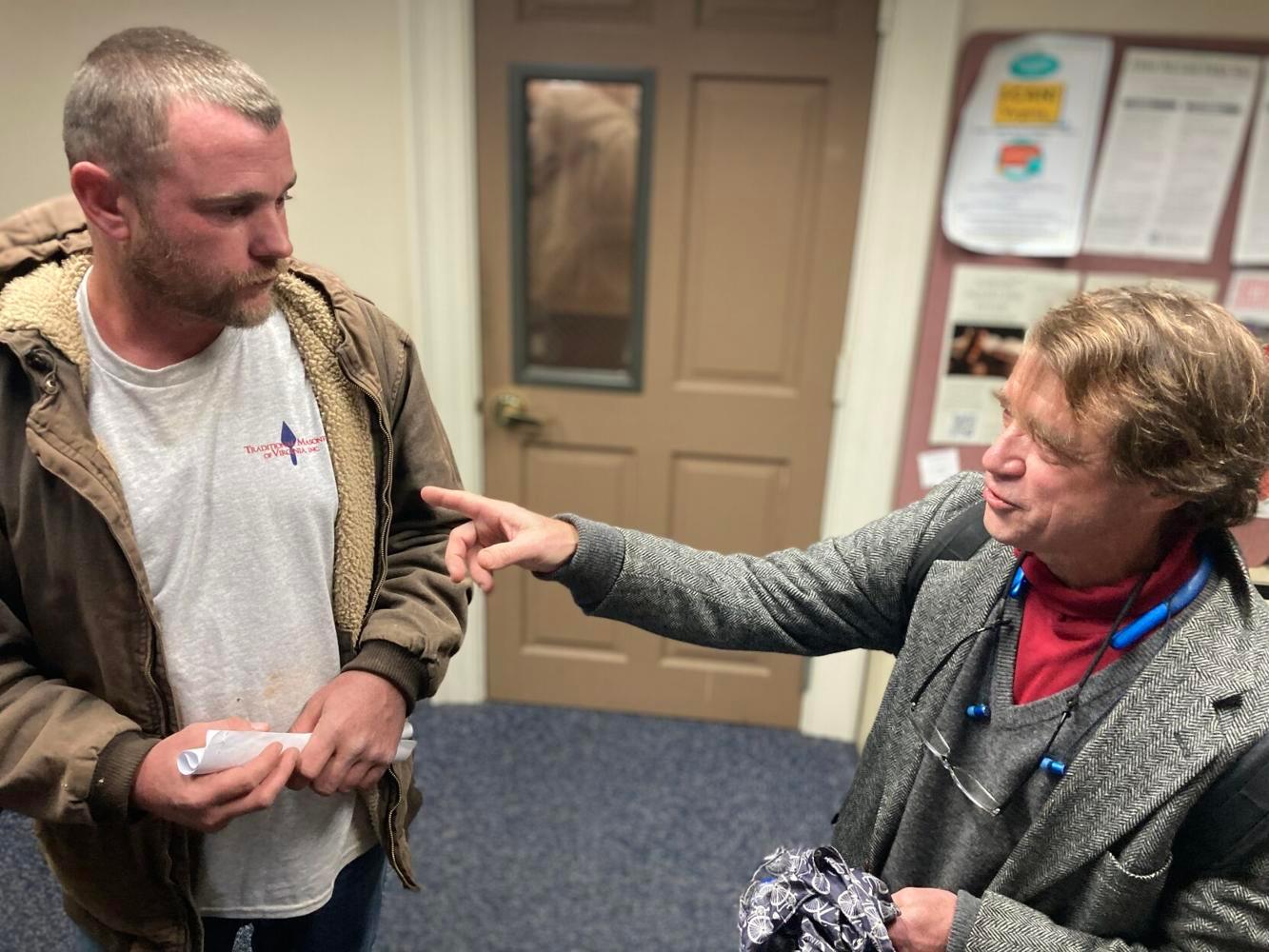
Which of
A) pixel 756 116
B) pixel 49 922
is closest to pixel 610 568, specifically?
pixel 49 922

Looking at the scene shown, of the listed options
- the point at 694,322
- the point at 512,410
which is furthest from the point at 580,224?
the point at 512,410

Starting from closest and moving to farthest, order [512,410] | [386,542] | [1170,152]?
[386,542], [1170,152], [512,410]

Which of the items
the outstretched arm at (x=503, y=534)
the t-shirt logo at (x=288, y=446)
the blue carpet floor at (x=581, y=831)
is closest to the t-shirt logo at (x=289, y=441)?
the t-shirt logo at (x=288, y=446)

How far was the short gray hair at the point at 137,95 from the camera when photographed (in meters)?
0.86

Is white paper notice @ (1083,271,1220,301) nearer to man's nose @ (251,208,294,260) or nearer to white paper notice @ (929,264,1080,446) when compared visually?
white paper notice @ (929,264,1080,446)

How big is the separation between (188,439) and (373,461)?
0.20 m

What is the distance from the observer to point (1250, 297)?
6.54ft

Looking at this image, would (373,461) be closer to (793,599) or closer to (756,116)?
(793,599)

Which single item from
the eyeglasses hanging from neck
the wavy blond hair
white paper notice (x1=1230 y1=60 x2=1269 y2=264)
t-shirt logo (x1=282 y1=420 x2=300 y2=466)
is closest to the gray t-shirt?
t-shirt logo (x1=282 y1=420 x2=300 y2=466)

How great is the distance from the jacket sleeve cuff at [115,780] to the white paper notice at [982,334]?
183 cm

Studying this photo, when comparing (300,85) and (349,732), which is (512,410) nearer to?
(300,85)

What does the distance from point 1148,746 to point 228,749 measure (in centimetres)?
89

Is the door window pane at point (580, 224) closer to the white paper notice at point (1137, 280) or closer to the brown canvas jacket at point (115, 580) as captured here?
the white paper notice at point (1137, 280)

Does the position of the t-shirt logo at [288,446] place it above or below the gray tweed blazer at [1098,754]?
above
